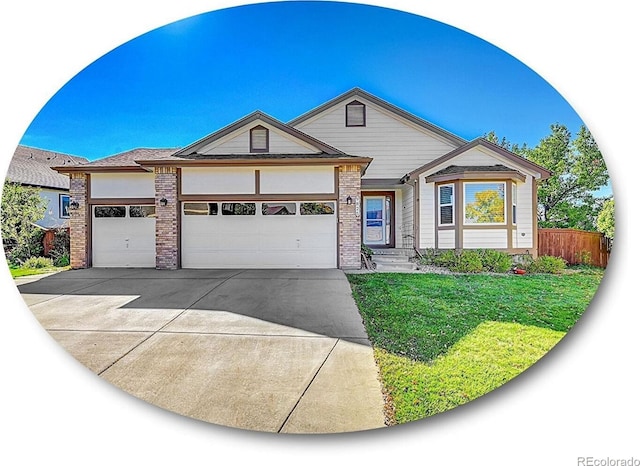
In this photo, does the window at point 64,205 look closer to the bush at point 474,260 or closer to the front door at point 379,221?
the front door at point 379,221

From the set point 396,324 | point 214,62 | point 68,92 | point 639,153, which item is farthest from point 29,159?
point 639,153

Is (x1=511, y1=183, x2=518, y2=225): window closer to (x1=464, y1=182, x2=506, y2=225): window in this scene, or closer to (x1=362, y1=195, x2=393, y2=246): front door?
(x1=464, y1=182, x2=506, y2=225): window

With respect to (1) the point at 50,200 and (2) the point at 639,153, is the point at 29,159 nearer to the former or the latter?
(1) the point at 50,200

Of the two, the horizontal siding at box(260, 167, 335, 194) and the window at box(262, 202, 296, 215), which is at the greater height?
the horizontal siding at box(260, 167, 335, 194)

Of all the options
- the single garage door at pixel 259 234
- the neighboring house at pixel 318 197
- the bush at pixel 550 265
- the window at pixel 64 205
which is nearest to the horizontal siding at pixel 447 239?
the neighboring house at pixel 318 197

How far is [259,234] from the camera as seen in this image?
322 cm

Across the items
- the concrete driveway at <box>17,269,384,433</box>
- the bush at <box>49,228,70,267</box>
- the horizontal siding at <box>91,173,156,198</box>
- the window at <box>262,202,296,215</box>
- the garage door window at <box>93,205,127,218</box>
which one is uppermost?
the horizontal siding at <box>91,173,156,198</box>

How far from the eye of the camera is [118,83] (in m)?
2.49

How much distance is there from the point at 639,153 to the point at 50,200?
363cm

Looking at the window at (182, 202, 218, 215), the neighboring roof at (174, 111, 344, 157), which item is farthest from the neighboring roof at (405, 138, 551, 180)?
the window at (182, 202, 218, 215)

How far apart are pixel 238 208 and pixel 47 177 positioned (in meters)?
1.47

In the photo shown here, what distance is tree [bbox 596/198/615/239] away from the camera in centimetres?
228


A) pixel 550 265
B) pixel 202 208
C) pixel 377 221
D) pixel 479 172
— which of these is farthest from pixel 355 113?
pixel 202 208

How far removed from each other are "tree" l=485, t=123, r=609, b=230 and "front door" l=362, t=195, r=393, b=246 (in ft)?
2.51
